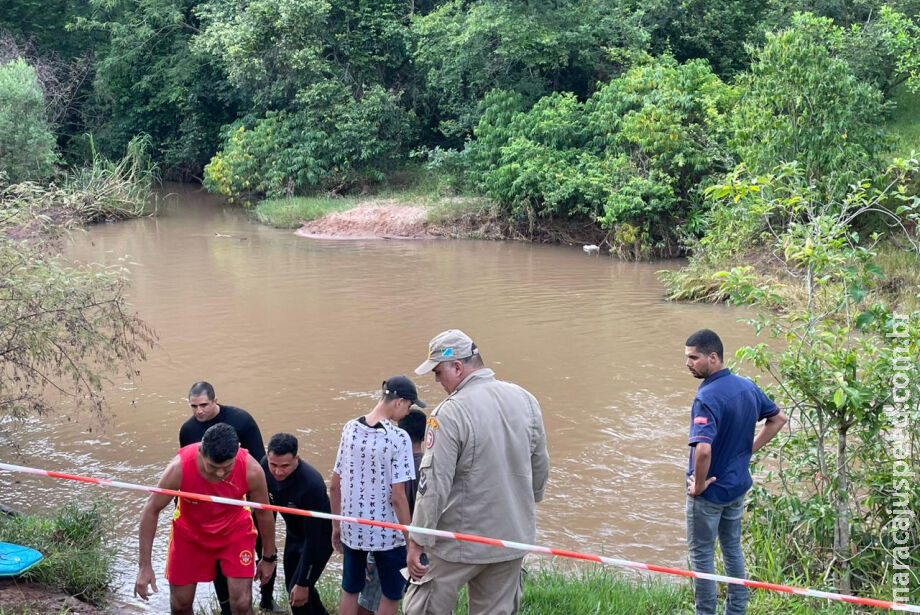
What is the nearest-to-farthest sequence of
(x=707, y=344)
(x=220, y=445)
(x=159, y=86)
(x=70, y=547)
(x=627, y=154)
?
(x=220, y=445), (x=707, y=344), (x=70, y=547), (x=627, y=154), (x=159, y=86)

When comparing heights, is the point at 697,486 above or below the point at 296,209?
below

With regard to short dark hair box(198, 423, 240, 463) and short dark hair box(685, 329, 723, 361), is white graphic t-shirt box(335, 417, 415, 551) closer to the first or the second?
short dark hair box(198, 423, 240, 463)

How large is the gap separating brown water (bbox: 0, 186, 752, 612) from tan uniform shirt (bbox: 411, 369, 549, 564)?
306 cm

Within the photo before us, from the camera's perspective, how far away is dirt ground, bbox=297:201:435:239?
2519 cm

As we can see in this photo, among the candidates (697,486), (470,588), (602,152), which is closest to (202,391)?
(470,588)

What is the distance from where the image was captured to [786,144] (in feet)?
58.1

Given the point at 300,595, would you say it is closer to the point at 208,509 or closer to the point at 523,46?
the point at 208,509

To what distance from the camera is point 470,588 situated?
4.56 metres

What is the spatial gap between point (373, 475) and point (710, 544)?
1.91 m

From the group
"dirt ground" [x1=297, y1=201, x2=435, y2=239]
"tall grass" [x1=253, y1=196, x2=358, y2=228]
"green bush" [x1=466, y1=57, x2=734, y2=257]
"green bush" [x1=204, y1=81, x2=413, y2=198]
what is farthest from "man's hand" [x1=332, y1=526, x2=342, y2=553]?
"green bush" [x1=204, y1=81, x2=413, y2=198]

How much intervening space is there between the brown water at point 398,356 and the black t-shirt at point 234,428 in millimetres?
1255

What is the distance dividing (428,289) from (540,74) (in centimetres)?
1123

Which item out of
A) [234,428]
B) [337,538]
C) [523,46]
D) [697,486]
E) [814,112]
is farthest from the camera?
[523,46]

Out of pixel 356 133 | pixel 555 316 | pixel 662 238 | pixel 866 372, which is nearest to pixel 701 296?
pixel 555 316
